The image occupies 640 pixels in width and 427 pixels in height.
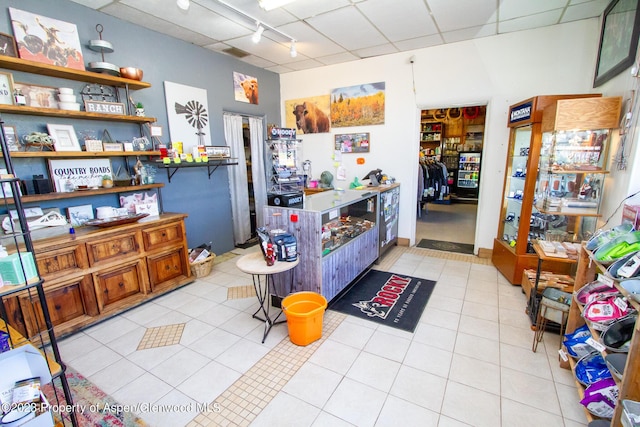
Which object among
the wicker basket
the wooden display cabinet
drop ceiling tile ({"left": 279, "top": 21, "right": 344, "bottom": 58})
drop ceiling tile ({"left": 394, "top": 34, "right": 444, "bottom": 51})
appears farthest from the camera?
drop ceiling tile ({"left": 394, "top": 34, "right": 444, "bottom": 51})

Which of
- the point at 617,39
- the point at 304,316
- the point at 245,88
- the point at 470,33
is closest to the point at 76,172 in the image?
the point at 304,316

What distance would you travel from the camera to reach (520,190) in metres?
3.69

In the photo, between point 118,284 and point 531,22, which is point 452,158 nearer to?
point 531,22

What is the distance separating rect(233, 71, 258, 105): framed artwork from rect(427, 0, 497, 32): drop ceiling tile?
9.82 ft

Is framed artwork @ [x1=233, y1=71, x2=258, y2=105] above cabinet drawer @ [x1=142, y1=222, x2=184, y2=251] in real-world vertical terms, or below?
above

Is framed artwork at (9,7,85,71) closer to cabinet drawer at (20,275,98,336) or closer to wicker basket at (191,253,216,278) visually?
cabinet drawer at (20,275,98,336)

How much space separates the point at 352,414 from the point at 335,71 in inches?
194

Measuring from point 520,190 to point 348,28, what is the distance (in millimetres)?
2973

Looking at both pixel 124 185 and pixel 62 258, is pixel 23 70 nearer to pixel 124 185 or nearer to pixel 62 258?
pixel 124 185

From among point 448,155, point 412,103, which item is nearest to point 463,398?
point 412,103

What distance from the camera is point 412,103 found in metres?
4.54

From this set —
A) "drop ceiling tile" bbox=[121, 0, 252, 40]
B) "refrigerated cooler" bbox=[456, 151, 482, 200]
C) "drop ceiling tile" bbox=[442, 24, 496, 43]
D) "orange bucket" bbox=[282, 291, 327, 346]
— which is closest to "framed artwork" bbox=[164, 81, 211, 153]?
"drop ceiling tile" bbox=[121, 0, 252, 40]

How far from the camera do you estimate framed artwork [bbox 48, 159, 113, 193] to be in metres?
2.80

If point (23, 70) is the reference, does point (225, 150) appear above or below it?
below
